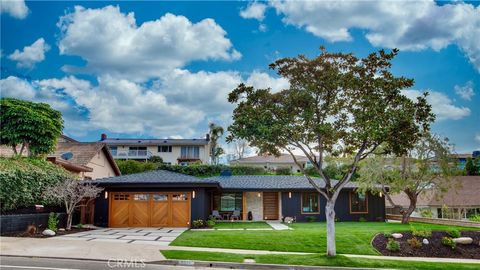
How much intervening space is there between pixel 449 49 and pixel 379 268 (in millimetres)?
14915

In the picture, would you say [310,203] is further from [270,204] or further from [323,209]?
[270,204]

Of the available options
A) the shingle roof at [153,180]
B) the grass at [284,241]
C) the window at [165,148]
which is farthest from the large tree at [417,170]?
the window at [165,148]

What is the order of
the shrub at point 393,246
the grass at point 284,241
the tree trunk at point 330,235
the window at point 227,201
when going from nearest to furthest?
the tree trunk at point 330,235 → the grass at point 284,241 → the shrub at point 393,246 → the window at point 227,201

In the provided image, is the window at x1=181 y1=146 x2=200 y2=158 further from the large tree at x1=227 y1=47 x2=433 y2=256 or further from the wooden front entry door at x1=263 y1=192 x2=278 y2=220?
the large tree at x1=227 y1=47 x2=433 y2=256

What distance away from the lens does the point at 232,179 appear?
31484 millimetres

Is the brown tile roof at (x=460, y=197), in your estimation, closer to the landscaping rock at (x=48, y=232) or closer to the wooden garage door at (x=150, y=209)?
the wooden garage door at (x=150, y=209)

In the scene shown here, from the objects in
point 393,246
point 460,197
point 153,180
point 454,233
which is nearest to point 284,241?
point 393,246

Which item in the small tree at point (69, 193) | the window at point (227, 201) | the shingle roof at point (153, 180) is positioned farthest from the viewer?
the window at point (227, 201)

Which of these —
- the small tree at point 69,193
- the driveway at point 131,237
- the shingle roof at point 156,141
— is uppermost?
the shingle roof at point 156,141

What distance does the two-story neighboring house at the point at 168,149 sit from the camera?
5709 centimetres

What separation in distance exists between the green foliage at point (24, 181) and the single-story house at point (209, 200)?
109 inches

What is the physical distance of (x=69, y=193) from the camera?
19734 millimetres

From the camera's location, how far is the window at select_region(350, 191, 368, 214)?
28516mm

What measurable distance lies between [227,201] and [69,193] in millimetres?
12171
